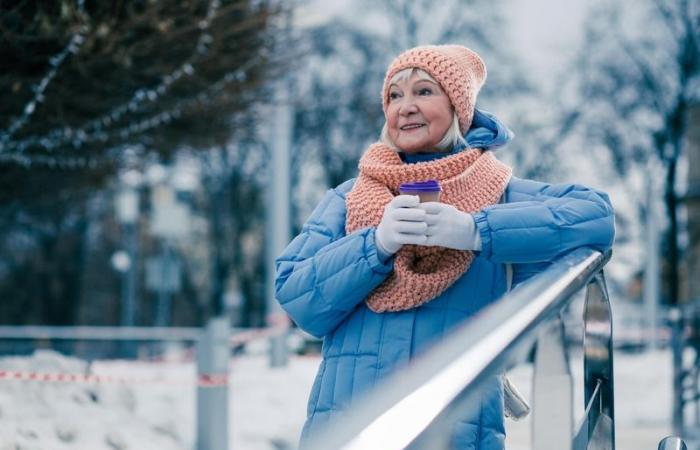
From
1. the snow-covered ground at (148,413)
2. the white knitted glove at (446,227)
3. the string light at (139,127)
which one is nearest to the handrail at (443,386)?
the snow-covered ground at (148,413)

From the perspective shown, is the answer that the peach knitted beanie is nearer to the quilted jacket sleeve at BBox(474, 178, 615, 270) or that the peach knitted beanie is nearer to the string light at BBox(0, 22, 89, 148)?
the quilted jacket sleeve at BBox(474, 178, 615, 270)

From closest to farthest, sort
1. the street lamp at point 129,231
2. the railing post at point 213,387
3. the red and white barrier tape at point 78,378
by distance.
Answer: the red and white barrier tape at point 78,378 → the railing post at point 213,387 → the street lamp at point 129,231

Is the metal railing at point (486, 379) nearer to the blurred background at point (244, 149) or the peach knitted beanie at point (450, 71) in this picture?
the peach knitted beanie at point (450, 71)

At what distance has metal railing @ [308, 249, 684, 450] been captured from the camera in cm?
118

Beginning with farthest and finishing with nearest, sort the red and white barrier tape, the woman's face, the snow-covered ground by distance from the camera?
the red and white barrier tape
the snow-covered ground
the woman's face

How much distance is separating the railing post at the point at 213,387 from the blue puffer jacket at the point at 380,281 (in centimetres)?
438

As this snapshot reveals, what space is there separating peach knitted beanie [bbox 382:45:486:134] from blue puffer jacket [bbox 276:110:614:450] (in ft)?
0.94

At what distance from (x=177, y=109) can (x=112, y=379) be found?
257cm

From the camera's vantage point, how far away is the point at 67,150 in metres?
8.62

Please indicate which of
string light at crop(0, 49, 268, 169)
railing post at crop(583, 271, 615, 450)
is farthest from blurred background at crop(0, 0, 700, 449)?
railing post at crop(583, 271, 615, 450)

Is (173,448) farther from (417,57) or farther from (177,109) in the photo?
(417,57)

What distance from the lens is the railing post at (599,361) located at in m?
2.45

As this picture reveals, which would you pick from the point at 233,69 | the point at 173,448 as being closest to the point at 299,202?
the point at 233,69

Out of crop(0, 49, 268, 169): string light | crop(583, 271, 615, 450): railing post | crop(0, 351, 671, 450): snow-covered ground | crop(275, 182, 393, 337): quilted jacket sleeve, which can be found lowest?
crop(0, 351, 671, 450): snow-covered ground
